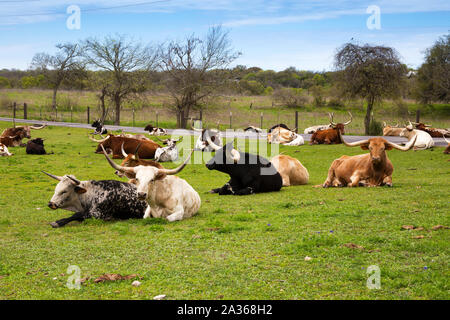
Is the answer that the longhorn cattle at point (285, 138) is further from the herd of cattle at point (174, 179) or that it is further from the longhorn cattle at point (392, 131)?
the herd of cattle at point (174, 179)

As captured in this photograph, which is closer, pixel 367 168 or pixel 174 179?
pixel 174 179

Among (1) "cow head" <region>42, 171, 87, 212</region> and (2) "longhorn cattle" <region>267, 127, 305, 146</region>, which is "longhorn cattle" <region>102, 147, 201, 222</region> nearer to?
(1) "cow head" <region>42, 171, 87, 212</region>

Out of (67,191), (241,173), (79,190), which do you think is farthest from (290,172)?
(67,191)

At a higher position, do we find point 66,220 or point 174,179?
point 174,179

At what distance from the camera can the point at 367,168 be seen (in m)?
12.5

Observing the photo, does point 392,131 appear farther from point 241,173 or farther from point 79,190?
point 79,190

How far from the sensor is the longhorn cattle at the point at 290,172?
550 inches

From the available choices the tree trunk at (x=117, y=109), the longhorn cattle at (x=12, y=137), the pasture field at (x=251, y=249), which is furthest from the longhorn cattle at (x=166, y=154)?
the tree trunk at (x=117, y=109)

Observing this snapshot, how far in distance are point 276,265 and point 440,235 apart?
2508mm

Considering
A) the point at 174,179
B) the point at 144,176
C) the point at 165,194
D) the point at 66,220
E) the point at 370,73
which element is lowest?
the point at 66,220

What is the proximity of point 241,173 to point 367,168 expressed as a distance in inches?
124

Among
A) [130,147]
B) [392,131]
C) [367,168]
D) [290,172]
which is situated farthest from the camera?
[392,131]

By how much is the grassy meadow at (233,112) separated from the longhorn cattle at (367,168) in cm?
2216
